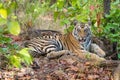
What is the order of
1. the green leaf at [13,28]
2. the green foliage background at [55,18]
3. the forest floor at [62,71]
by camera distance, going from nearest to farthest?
the green leaf at [13,28] → the green foliage background at [55,18] → the forest floor at [62,71]

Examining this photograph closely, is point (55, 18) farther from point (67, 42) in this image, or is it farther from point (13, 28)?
point (67, 42)

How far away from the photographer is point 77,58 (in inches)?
243

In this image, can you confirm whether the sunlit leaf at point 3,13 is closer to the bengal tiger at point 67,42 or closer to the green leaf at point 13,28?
the green leaf at point 13,28

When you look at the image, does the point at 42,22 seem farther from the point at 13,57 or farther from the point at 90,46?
the point at 13,57

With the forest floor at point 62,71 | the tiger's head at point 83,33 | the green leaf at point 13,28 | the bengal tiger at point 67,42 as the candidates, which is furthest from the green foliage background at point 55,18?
the forest floor at point 62,71

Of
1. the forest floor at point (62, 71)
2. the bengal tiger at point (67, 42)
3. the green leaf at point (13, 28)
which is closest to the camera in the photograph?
the green leaf at point (13, 28)

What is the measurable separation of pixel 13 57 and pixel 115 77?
12.0 feet

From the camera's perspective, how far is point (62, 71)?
5.04m

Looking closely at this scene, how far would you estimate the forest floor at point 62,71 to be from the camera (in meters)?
4.84

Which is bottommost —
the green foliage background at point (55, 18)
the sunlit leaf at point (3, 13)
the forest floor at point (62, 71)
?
the forest floor at point (62, 71)

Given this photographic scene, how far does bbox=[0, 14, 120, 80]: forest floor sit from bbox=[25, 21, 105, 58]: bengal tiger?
1.34 metres

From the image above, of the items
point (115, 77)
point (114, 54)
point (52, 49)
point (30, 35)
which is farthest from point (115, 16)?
point (30, 35)

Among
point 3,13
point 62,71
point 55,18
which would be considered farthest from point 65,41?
point 3,13

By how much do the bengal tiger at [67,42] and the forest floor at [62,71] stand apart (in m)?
1.34
